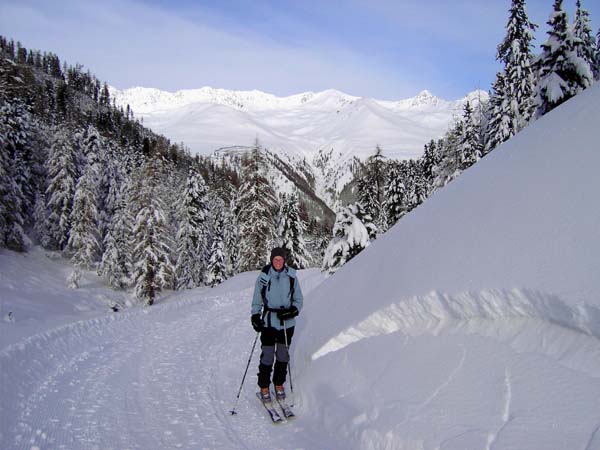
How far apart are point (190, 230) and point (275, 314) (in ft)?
101

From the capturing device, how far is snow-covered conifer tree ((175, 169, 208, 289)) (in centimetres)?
3516

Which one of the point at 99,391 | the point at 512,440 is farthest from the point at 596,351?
the point at 99,391

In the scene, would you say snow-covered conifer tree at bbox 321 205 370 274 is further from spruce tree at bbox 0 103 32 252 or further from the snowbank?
spruce tree at bbox 0 103 32 252

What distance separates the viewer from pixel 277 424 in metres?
5.53

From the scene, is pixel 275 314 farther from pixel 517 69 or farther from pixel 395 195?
pixel 395 195

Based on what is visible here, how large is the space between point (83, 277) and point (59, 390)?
34.6m

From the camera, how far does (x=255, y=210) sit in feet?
96.4

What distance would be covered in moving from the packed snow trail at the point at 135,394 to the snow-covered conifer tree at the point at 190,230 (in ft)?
79.9

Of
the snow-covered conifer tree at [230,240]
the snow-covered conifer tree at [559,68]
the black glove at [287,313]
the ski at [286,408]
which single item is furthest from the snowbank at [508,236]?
the snow-covered conifer tree at [230,240]

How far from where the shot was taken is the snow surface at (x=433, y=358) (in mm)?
3633

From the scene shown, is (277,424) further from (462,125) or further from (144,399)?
(462,125)

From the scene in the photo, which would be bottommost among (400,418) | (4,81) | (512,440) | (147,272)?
(147,272)

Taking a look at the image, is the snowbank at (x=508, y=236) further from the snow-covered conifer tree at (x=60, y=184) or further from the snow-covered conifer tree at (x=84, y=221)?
the snow-covered conifer tree at (x=60, y=184)

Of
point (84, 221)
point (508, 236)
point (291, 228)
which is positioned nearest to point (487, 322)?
point (508, 236)
